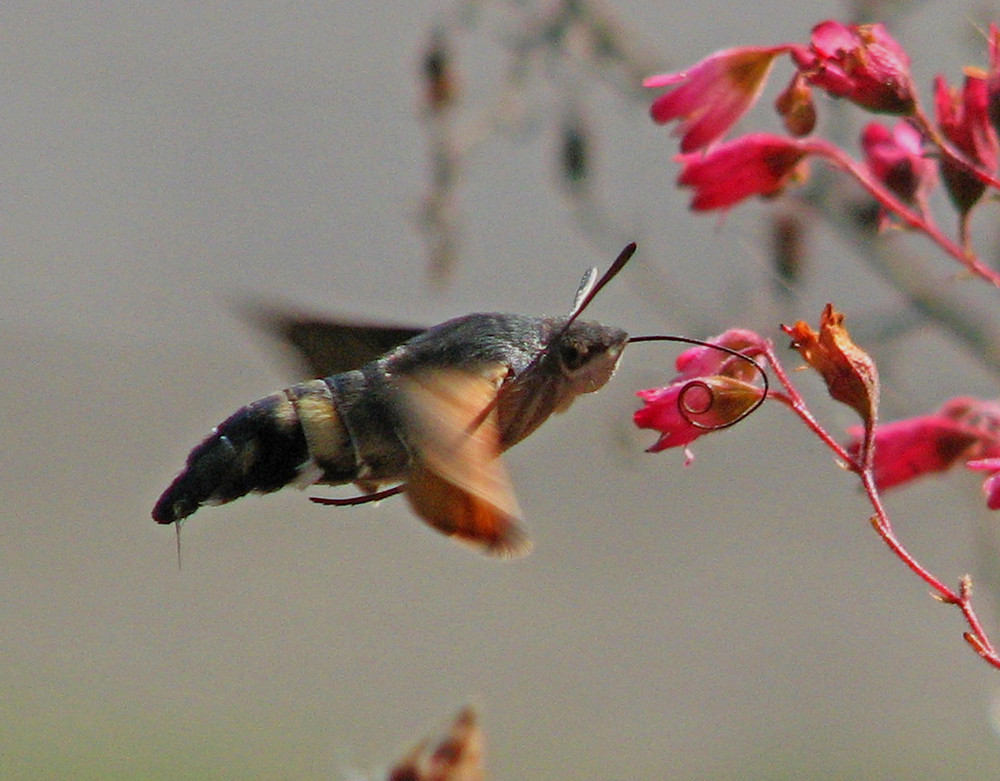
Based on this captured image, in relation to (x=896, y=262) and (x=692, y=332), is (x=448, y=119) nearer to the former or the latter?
(x=692, y=332)

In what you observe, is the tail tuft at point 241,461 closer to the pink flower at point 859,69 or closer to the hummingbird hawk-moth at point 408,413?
the hummingbird hawk-moth at point 408,413

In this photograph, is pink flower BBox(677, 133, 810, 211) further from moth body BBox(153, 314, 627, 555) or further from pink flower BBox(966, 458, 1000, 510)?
pink flower BBox(966, 458, 1000, 510)

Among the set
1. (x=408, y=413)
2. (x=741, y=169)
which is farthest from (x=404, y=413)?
(x=741, y=169)

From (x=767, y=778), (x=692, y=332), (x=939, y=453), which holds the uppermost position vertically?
(x=692, y=332)

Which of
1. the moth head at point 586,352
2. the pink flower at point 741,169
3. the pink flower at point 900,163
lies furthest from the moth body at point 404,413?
the pink flower at point 900,163

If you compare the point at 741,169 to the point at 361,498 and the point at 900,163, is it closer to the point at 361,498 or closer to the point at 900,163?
the point at 900,163

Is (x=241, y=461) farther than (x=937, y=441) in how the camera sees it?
No

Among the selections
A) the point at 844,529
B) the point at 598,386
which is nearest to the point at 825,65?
the point at 598,386
